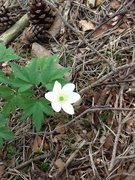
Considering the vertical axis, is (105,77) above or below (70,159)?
above

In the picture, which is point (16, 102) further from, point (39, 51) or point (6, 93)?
point (39, 51)

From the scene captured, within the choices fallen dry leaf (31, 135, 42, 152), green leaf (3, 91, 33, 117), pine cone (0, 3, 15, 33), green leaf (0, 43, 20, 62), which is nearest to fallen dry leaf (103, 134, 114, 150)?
fallen dry leaf (31, 135, 42, 152)

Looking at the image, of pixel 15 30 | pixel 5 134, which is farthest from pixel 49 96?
pixel 15 30

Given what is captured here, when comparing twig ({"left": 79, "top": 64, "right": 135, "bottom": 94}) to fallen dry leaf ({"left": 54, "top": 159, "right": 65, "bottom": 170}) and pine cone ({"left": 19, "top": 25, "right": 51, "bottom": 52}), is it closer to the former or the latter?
fallen dry leaf ({"left": 54, "top": 159, "right": 65, "bottom": 170})

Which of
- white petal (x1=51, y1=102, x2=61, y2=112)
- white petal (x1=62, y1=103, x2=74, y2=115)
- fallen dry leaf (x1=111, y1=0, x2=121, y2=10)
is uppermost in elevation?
fallen dry leaf (x1=111, y1=0, x2=121, y2=10)

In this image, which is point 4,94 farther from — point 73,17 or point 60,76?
point 73,17

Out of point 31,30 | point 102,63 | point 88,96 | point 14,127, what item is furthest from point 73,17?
point 14,127

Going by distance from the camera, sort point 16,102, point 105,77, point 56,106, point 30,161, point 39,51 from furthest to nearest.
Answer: point 39,51
point 105,77
point 30,161
point 16,102
point 56,106

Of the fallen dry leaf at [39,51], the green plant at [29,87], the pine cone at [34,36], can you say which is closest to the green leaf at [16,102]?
the green plant at [29,87]
